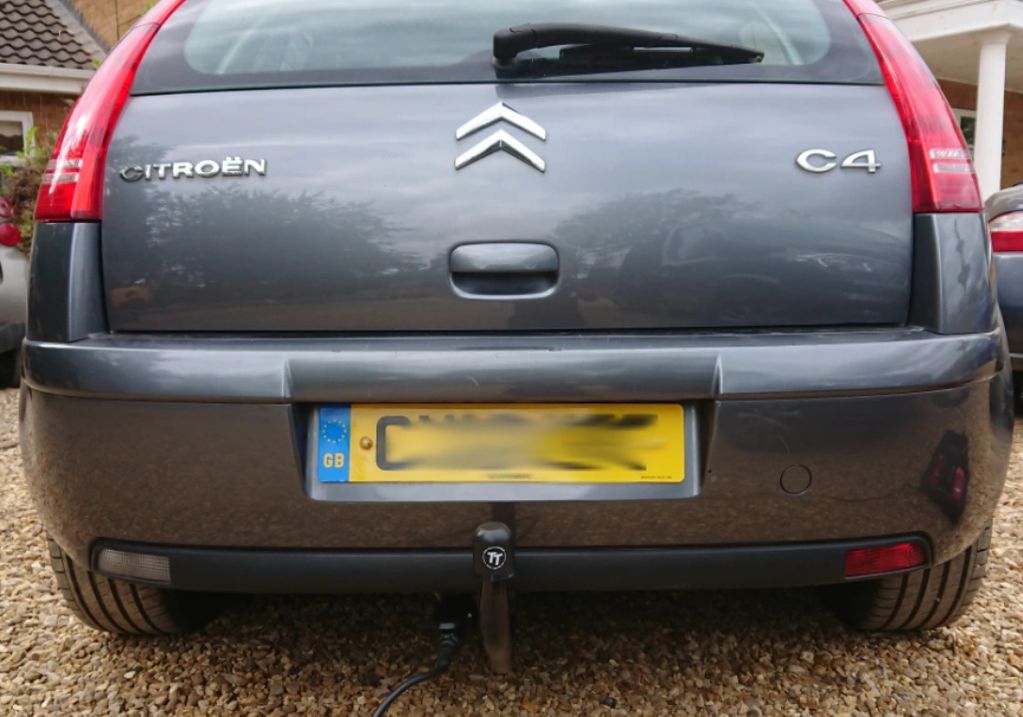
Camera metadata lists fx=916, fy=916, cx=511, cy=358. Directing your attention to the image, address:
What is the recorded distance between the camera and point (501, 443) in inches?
57.4

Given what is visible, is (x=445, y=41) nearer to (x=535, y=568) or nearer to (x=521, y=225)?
(x=521, y=225)

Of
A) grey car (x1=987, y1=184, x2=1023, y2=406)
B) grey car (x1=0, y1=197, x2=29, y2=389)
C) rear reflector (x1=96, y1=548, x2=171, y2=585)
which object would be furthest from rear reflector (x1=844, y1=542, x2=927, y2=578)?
grey car (x1=0, y1=197, x2=29, y2=389)

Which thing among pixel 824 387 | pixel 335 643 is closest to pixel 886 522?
pixel 824 387

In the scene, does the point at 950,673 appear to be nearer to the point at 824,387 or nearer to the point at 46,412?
the point at 824,387

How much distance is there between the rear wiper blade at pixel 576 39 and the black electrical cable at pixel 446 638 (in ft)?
3.35

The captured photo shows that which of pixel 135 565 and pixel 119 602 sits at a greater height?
pixel 135 565

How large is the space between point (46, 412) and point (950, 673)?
1861 mm

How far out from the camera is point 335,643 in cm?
208

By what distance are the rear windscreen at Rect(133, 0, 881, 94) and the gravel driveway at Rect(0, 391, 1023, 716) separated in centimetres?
119

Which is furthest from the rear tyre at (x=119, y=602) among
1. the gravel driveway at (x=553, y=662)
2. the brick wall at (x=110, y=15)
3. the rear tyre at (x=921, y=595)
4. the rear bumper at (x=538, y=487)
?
the brick wall at (x=110, y=15)

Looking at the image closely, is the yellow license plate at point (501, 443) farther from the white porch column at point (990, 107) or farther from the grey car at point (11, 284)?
the white porch column at point (990, 107)

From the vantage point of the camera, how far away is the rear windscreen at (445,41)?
1.60 meters

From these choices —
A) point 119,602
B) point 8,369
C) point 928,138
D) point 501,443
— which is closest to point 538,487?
point 501,443

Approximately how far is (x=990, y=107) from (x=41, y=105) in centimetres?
1121
